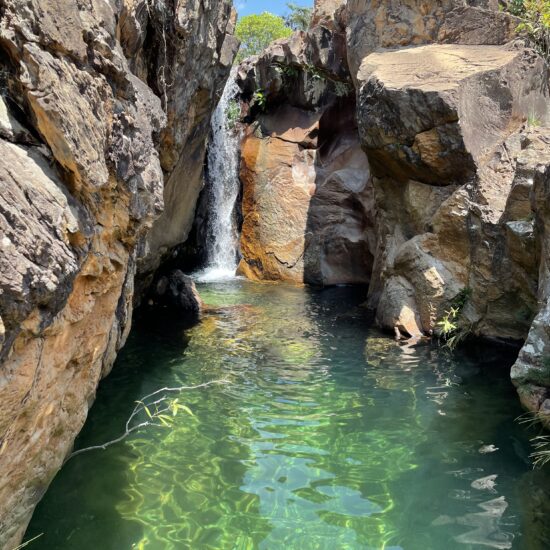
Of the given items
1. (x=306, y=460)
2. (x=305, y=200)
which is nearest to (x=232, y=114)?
(x=305, y=200)

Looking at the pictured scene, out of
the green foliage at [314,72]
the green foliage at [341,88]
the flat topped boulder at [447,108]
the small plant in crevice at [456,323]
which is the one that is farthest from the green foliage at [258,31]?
the small plant in crevice at [456,323]

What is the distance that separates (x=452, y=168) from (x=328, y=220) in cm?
689

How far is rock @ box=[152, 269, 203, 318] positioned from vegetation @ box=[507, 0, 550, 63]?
7886mm

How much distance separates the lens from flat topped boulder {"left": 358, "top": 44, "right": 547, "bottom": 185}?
8.96 meters

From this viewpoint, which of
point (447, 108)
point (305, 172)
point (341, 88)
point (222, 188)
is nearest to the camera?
point (447, 108)

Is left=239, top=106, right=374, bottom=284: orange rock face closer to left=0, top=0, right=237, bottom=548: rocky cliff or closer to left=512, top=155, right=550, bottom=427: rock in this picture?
left=512, top=155, right=550, bottom=427: rock

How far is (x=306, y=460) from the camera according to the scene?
5016 mm

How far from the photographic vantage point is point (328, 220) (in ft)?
52.3

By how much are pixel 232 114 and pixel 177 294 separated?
335 inches

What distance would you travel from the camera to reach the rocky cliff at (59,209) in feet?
9.19

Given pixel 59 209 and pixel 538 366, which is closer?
pixel 59 209

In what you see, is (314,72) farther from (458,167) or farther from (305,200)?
(458,167)

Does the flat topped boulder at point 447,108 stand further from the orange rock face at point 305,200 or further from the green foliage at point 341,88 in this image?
the green foliage at point 341,88

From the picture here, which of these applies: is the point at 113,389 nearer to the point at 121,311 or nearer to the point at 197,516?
the point at 121,311
